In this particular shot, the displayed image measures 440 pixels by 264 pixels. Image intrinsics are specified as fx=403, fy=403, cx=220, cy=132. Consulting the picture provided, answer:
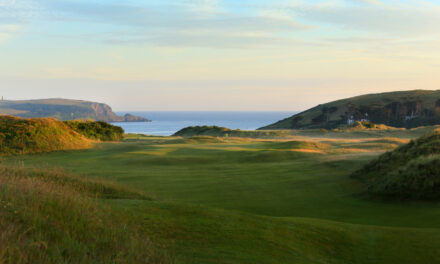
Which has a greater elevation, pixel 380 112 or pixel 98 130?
pixel 380 112

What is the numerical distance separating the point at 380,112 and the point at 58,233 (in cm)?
12283

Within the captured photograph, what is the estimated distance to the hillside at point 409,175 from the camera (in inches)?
536

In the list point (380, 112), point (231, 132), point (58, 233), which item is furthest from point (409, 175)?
point (380, 112)

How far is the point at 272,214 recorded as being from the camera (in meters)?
12.4

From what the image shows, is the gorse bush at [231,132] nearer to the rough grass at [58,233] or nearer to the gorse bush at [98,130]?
the gorse bush at [98,130]

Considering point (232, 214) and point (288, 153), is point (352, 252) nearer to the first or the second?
point (232, 214)

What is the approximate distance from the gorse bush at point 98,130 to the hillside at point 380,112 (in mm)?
67180

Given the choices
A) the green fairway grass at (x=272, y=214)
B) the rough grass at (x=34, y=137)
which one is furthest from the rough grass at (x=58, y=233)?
the rough grass at (x=34, y=137)

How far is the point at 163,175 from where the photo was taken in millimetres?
19172

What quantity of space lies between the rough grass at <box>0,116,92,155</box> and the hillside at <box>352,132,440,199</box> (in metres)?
23.2

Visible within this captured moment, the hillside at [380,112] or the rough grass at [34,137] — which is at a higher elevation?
the hillside at [380,112]

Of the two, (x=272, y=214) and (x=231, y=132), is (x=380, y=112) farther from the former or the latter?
(x=272, y=214)

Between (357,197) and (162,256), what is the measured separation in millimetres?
11104

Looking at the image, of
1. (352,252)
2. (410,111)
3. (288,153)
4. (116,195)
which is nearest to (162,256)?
(352,252)
